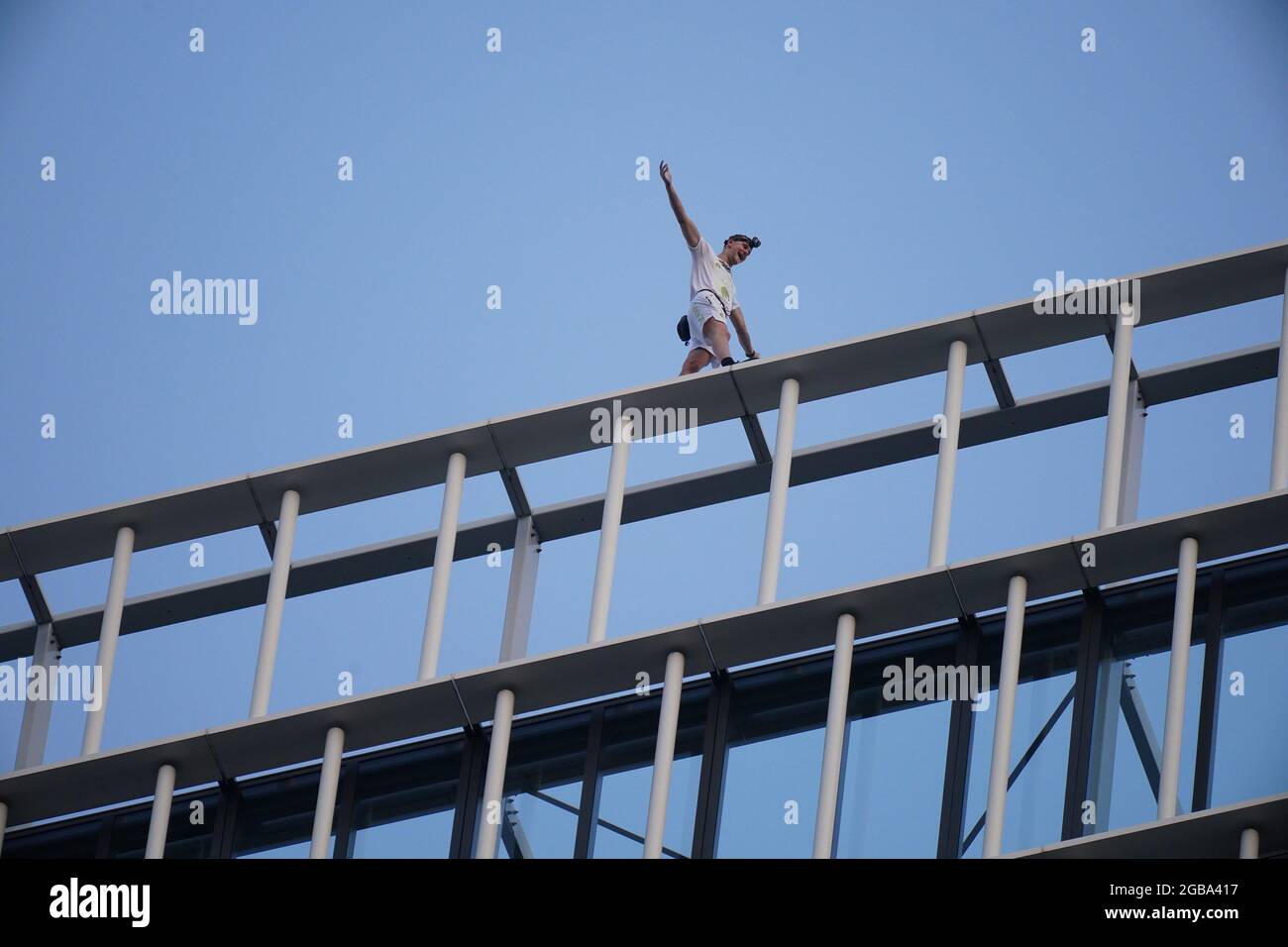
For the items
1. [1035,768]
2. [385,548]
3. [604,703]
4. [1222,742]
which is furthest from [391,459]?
[1222,742]

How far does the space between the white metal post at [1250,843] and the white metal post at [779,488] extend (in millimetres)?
4508

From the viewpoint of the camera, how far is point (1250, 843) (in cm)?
1641

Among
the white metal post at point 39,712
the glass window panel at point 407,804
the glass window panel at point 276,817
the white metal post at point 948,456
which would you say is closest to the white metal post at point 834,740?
the white metal post at point 948,456

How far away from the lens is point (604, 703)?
18953mm

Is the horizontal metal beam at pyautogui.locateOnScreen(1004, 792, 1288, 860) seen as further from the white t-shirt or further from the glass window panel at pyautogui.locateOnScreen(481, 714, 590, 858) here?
the white t-shirt

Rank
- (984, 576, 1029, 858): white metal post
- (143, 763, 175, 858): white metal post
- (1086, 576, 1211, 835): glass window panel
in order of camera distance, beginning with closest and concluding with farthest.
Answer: (984, 576, 1029, 858): white metal post < (1086, 576, 1211, 835): glass window panel < (143, 763, 175, 858): white metal post

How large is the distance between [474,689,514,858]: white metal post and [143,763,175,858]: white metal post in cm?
282

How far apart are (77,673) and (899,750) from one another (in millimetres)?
8129

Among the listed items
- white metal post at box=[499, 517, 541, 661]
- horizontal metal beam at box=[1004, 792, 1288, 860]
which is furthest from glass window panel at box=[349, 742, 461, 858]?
horizontal metal beam at box=[1004, 792, 1288, 860]

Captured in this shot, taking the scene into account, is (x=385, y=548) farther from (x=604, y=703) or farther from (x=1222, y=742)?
(x=1222, y=742)

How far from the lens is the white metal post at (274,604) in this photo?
755 inches

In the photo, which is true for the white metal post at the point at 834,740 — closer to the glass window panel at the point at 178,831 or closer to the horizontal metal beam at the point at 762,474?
the horizontal metal beam at the point at 762,474

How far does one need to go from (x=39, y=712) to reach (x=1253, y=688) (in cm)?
1156

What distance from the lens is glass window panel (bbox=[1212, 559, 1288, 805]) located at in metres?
17.3
